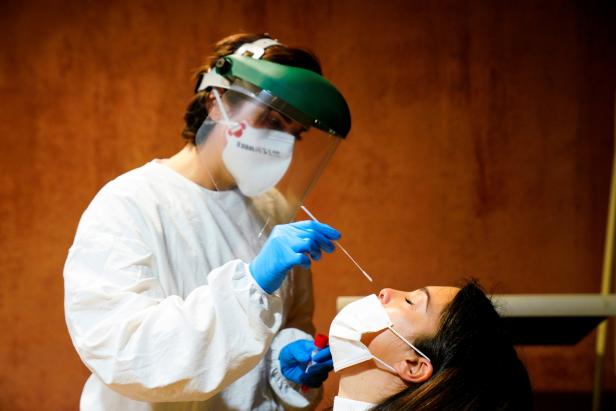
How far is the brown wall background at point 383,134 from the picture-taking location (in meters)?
2.81

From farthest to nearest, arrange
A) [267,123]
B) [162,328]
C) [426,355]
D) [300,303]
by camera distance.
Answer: [300,303], [267,123], [426,355], [162,328]

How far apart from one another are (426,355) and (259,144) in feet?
1.92

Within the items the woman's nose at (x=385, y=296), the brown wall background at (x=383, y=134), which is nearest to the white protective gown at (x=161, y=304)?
the woman's nose at (x=385, y=296)

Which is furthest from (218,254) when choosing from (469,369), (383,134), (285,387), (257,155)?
(383,134)

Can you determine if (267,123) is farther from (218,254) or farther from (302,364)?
(302,364)

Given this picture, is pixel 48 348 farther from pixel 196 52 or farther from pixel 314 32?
pixel 314 32

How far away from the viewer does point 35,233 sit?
2.81 metres

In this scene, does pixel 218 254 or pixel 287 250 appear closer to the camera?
pixel 287 250

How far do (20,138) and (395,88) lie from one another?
1588 millimetres

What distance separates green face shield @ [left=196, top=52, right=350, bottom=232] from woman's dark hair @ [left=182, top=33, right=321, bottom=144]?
62mm

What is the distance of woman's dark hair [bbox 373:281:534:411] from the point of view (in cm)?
134

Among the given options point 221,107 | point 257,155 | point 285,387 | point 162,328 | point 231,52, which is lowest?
point 285,387

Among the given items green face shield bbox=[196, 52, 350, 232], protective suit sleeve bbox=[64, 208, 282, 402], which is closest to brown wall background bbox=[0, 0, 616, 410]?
green face shield bbox=[196, 52, 350, 232]

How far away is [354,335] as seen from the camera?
140 cm
